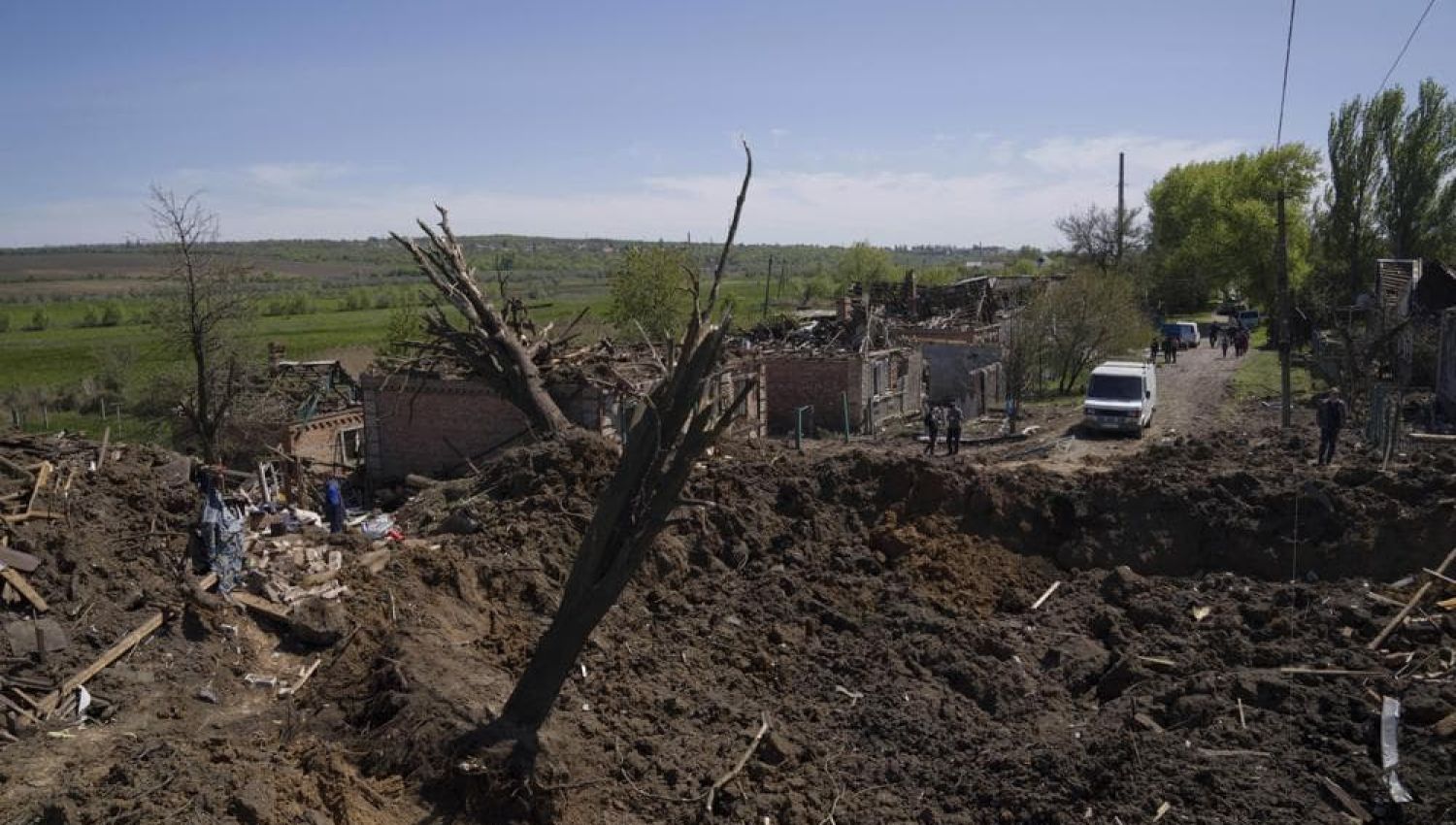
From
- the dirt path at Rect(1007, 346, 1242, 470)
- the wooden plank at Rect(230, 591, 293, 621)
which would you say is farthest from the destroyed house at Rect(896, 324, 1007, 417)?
the wooden plank at Rect(230, 591, 293, 621)

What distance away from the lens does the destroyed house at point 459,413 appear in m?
20.0

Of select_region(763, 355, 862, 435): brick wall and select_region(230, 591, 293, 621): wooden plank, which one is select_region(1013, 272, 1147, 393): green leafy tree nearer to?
select_region(763, 355, 862, 435): brick wall

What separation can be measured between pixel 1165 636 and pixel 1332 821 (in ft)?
11.6

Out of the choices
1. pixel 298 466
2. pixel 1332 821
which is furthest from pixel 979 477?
pixel 298 466

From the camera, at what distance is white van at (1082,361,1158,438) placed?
24.8 m

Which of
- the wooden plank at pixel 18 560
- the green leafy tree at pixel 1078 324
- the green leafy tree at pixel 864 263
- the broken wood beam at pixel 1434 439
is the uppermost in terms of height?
the green leafy tree at pixel 864 263

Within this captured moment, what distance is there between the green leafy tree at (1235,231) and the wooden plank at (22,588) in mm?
54780

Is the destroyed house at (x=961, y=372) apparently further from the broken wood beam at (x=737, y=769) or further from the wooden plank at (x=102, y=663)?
the wooden plank at (x=102, y=663)

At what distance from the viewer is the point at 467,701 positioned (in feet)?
29.6

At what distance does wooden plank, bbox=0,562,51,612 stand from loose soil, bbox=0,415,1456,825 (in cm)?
21

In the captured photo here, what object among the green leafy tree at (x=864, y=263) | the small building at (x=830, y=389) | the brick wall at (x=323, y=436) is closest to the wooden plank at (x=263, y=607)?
the brick wall at (x=323, y=436)

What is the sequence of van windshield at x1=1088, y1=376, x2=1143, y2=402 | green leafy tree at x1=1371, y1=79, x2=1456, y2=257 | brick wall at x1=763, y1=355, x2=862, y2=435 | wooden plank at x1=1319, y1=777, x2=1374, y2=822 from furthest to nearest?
green leafy tree at x1=1371, y1=79, x2=1456, y2=257
brick wall at x1=763, y1=355, x2=862, y2=435
van windshield at x1=1088, y1=376, x2=1143, y2=402
wooden plank at x1=1319, y1=777, x2=1374, y2=822

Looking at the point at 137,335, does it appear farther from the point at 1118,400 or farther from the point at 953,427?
the point at 1118,400

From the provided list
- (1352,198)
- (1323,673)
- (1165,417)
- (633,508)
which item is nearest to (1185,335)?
(1352,198)
